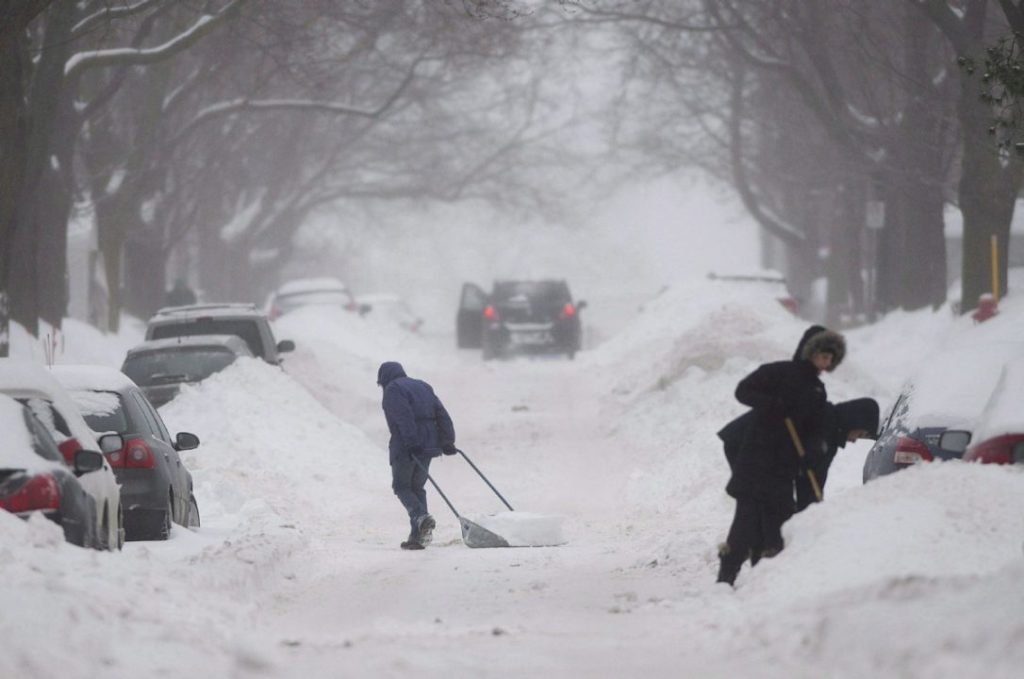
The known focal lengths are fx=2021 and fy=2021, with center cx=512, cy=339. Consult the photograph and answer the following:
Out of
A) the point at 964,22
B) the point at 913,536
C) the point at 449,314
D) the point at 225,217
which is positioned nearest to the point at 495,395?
the point at 964,22

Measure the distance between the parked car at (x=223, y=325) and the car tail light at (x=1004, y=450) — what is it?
1431 cm

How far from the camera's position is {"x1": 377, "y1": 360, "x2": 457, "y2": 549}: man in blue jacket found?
1564cm

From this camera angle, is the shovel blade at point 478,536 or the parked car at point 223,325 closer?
the shovel blade at point 478,536

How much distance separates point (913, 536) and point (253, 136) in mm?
39654

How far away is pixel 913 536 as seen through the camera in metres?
9.95

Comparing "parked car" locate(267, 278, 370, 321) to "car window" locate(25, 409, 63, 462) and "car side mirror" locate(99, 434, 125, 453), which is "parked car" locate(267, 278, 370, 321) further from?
"car window" locate(25, 409, 63, 462)

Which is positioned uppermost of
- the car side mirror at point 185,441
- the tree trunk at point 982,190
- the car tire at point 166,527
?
the tree trunk at point 982,190

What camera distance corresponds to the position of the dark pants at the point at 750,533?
1109cm

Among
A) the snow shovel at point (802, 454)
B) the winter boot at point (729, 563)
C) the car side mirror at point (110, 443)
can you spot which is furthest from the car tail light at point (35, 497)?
the snow shovel at point (802, 454)

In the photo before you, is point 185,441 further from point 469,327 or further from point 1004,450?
point 469,327

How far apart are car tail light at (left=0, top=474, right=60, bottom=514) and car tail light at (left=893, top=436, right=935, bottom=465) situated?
5279mm

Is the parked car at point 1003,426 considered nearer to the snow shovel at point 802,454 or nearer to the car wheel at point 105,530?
the snow shovel at point 802,454

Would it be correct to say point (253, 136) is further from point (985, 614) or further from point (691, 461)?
point (985, 614)

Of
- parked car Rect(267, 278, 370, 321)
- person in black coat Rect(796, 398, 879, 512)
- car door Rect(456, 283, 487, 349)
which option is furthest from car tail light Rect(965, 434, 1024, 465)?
parked car Rect(267, 278, 370, 321)
